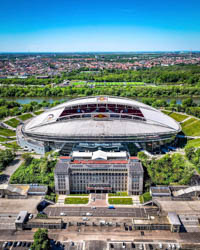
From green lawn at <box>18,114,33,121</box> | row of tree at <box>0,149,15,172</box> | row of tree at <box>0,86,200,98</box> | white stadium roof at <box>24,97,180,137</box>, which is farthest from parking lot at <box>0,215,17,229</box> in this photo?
row of tree at <box>0,86,200,98</box>

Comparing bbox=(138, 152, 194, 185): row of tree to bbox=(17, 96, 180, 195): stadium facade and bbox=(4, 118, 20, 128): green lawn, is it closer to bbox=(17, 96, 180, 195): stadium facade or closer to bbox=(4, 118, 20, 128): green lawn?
bbox=(17, 96, 180, 195): stadium facade

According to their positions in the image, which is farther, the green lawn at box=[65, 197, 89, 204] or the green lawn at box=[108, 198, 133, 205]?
the green lawn at box=[65, 197, 89, 204]

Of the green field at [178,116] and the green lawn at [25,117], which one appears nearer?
the green field at [178,116]

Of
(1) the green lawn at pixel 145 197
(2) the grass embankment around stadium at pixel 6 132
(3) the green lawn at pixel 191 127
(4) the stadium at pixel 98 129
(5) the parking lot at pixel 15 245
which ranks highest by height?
(4) the stadium at pixel 98 129

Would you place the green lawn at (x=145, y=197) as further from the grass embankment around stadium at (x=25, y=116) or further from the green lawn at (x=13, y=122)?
the grass embankment around stadium at (x=25, y=116)

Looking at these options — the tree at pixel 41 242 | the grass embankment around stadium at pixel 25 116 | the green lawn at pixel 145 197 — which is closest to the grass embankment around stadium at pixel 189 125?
the green lawn at pixel 145 197

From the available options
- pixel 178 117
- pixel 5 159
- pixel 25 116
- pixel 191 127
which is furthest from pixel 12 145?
pixel 178 117

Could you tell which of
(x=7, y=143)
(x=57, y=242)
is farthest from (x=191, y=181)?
(x=7, y=143)
